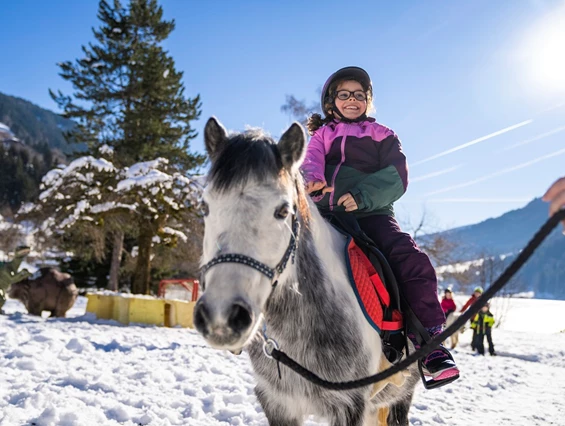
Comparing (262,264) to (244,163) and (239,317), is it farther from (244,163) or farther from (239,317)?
(244,163)

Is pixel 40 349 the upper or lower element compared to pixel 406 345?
lower

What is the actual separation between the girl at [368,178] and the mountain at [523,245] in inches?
23.2

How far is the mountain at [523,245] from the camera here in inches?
810

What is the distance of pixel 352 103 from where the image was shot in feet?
9.62

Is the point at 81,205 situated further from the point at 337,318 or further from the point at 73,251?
the point at 337,318

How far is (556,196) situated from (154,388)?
16.6 ft

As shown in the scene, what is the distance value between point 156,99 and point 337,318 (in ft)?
65.2

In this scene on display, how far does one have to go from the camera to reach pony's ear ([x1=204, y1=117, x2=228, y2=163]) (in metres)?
1.79

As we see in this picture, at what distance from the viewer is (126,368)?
5.74 m

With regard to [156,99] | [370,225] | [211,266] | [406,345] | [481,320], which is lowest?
[481,320]

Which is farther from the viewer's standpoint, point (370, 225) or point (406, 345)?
point (370, 225)

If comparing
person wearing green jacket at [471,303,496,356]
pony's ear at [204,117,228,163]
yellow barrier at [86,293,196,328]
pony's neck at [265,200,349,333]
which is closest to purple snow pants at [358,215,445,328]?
pony's neck at [265,200,349,333]

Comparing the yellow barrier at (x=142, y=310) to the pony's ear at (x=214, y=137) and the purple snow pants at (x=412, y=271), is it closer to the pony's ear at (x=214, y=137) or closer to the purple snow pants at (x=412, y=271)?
the purple snow pants at (x=412, y=271)

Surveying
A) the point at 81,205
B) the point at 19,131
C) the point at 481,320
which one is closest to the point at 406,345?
the point at 481,320
